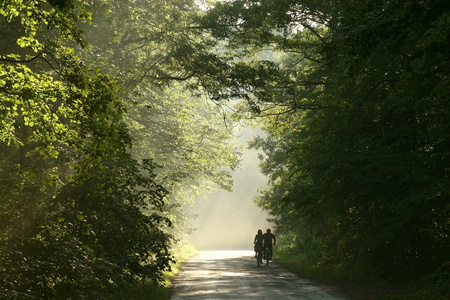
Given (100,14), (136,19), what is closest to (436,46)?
(100,14)

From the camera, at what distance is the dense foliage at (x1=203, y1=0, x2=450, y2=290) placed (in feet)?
26.7

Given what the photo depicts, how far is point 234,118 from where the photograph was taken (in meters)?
21.4

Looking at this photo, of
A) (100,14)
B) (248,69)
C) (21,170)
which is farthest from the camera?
(248,69)

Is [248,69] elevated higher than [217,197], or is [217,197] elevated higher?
[217,197]

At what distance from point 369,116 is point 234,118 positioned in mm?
9339

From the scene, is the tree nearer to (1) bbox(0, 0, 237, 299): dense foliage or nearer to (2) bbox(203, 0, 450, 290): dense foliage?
(1) bbox(0, 0, 237, 299): dense foliage

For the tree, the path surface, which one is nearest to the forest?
the tree

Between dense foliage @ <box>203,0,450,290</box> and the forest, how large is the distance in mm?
48

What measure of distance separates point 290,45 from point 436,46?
1048 centimetres

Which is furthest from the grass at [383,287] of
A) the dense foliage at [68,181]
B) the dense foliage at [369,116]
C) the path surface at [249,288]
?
the dense foliage at [68,181]

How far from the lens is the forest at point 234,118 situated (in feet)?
22.8

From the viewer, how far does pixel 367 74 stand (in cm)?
1245

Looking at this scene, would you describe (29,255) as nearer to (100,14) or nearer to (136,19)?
(100,14)

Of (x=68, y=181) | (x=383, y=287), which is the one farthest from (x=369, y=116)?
(x=68, y=181)
